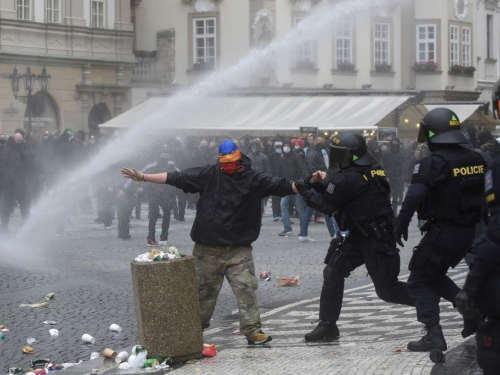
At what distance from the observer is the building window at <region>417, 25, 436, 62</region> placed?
42.3 m

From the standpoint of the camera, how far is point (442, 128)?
293 inches

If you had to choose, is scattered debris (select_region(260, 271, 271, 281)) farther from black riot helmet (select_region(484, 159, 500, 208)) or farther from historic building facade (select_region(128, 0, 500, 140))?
historic building facade (select_region(128, 0, 500, 140))

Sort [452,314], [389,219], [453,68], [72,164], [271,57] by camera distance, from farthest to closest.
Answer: [453,68] < [271,57] < [72,164] < [452,314] < [389,219]

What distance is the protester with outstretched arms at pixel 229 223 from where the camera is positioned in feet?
27.3

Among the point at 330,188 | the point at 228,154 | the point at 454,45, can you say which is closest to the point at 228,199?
the point at 228,154

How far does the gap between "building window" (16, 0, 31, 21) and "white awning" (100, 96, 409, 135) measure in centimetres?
452

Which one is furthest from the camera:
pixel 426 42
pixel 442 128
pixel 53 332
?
pixel 426 42

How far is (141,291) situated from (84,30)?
30.1 metres

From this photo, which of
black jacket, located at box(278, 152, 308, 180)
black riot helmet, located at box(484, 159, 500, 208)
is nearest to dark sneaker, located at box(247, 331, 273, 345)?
black riot helmet, located at box(484, 159, 500, 208)

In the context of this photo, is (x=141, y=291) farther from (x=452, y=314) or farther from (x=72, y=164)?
(x=72, y=164)

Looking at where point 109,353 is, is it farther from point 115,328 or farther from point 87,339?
point 115,328

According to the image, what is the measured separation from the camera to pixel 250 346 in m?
8.20

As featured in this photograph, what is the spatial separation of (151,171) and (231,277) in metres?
9.02

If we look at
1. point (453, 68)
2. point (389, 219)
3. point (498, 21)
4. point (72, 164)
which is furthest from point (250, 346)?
point (498, 21)
